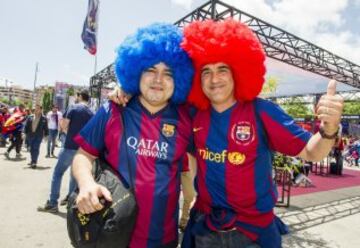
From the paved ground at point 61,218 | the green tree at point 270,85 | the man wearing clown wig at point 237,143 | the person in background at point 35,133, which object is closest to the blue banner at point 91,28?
the person in background at point 35,133

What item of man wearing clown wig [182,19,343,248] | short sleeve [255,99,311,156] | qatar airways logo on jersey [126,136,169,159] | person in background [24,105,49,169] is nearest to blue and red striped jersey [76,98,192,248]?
qatar airways logo on jersey [126,136,169,159]

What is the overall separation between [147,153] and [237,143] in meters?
0.48

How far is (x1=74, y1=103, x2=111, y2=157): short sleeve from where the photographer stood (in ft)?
6.24

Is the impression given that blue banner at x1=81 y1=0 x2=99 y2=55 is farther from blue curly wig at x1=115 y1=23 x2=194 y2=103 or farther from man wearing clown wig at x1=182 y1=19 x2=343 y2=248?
man wearing clown wig at x1=182 y1=19 x2=343 y2=248

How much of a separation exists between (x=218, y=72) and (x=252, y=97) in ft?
0.81

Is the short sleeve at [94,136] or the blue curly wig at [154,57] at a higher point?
the blue curly wig at [154,57]

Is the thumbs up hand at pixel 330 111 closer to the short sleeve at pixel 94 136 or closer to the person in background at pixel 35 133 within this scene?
the short sleeve at pixel 94 136

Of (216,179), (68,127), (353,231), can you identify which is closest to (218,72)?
(216,179)

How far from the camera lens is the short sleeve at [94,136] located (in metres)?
1.90

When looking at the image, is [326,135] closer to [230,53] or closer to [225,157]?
[225,157]

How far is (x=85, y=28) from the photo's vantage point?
14516 millimetres

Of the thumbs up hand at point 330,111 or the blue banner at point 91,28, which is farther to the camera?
the blue banner at point 91,28

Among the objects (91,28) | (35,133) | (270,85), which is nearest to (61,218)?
(270,85)

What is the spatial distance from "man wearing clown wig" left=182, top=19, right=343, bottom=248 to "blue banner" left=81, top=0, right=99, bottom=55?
13122 mm
